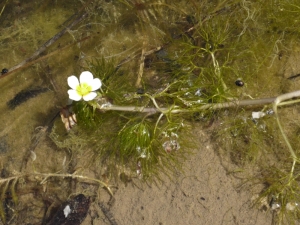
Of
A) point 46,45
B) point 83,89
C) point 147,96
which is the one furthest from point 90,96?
point 46,45

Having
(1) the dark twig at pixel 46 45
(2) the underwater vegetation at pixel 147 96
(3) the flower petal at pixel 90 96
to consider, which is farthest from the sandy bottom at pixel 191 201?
(1) the dark twig at pixel 46 45

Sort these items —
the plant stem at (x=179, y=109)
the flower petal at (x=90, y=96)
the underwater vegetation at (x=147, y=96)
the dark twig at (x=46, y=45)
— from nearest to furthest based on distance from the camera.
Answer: the flower petal at (x=90, y=96) < the plant stem at (x=179, y=109) < the underwater vegetation at (x=147, y=96) < the dark twig at (x=46, y=45)

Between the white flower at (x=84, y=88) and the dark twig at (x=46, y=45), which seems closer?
the white flower at (x=84, y=88)

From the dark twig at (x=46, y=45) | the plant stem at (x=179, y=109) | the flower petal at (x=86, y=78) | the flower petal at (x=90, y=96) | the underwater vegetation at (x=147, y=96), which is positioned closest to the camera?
the flower petal at (x=90, y=96)

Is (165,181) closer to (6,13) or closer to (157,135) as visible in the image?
(157,135)

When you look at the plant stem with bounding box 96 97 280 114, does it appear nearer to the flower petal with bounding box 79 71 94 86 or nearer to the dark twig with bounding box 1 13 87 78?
the flower petal with bounding box 79 71 94 86

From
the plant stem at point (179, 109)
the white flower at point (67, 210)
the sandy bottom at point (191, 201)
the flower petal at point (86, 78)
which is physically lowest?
the sandy bottom at point (191, 201)

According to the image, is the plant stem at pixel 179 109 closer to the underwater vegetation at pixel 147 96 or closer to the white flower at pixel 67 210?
the underwater vegetation at pixel 147 96
